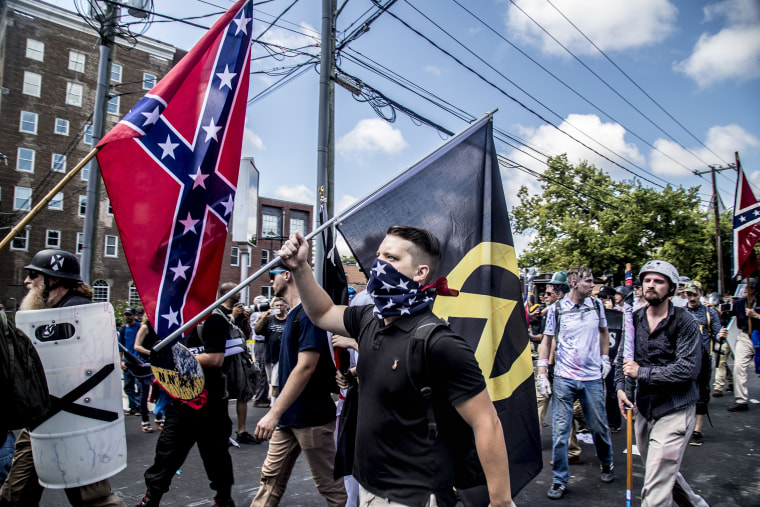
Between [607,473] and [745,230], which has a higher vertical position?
[745,230]

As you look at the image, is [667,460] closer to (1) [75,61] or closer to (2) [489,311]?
(2) [489,311]

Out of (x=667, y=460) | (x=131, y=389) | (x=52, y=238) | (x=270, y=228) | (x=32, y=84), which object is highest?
(x=32, y=84)

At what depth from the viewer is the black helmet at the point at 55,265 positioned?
3.22 m

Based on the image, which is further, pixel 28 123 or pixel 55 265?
pixel 28 123

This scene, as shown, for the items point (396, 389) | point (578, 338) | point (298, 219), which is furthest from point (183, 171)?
point (298, 219)

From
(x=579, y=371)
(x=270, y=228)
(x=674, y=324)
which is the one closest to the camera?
(x=674, y=324)

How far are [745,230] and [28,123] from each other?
4067cm

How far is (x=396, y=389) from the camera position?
199 cm

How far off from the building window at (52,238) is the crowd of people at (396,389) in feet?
107

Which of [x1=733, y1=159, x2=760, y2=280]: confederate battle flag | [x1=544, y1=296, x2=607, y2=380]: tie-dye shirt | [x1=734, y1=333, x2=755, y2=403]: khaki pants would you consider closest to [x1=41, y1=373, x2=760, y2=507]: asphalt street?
[x1=544, y1=296, x2=607, y2=380]: tie-dye shirt

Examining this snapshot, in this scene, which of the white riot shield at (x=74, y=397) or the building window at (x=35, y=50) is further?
the building window at (x=35, y=50)

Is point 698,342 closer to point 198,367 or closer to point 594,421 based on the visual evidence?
point 594,421

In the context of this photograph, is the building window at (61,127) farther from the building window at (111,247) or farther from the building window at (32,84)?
the building window at (111,247)

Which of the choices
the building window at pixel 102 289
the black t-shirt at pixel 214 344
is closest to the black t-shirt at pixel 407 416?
the black t-shirt at pixel 214 344
